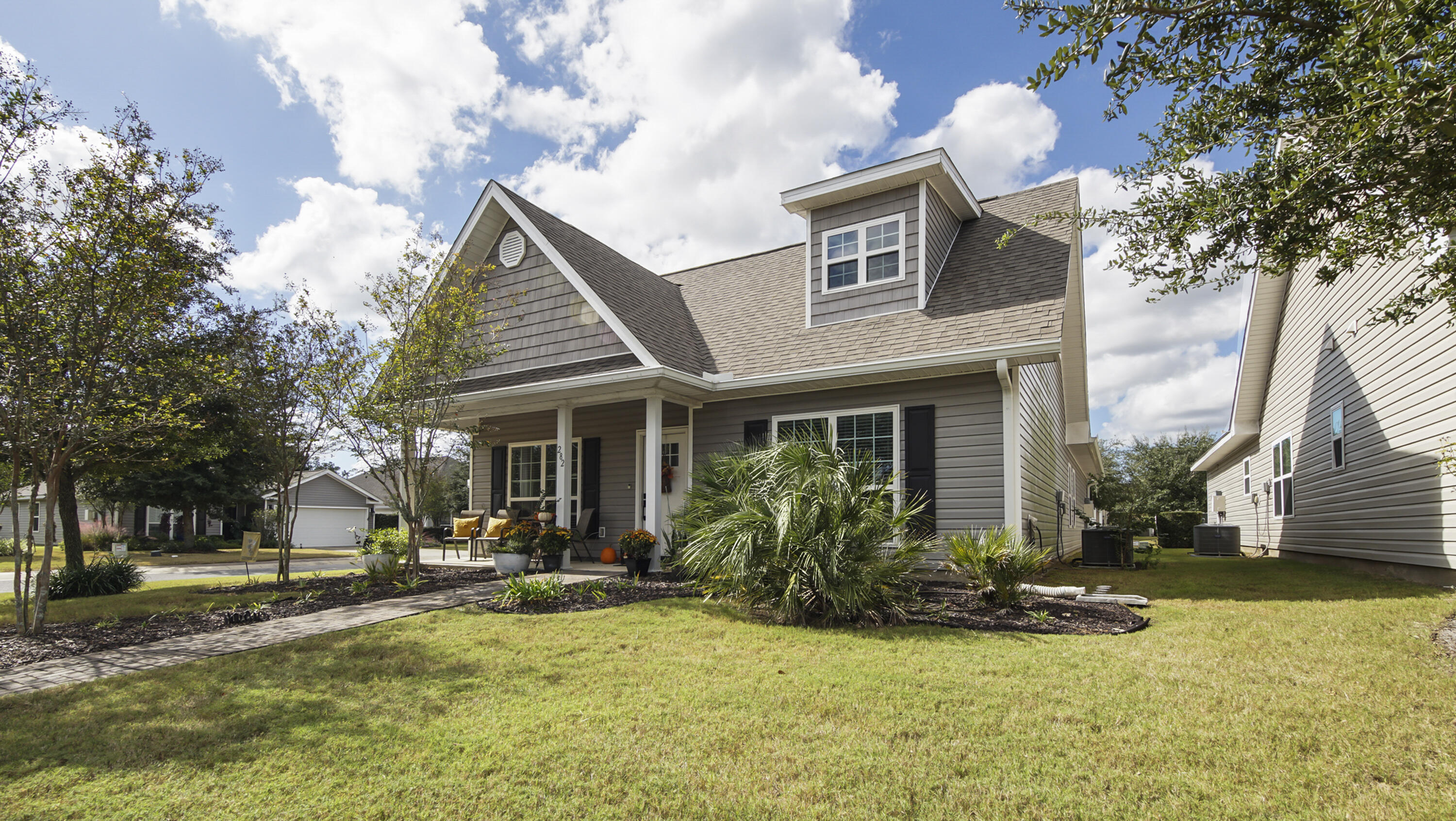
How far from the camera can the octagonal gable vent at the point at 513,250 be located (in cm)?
1170

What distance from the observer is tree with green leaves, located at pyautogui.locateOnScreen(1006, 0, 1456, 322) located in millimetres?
3348

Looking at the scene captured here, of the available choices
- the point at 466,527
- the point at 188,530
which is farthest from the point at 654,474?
the point at 188,530

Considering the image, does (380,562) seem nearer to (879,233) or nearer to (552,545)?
(552,545)

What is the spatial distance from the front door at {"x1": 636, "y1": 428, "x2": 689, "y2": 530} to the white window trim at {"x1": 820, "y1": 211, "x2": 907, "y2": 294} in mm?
3270

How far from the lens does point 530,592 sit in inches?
283

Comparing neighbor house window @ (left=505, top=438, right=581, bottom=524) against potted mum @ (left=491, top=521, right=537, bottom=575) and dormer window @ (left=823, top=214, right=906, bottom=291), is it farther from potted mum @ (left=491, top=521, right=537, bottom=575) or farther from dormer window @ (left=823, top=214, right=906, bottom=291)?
dormer window @ (left=823, top=214, right=906, bottom=291)

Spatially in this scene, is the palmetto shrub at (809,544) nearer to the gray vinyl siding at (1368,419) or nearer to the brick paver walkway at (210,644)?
the brick paver walkway at (210,644)

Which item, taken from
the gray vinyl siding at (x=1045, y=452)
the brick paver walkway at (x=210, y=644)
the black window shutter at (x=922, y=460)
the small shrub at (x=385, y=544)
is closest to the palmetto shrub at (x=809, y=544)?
the black window shutter at (x=922, y=460)

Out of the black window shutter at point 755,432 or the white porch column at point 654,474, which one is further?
the black window shutter at point 755,432

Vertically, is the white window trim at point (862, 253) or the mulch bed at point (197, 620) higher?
the white window trim at point (862, 253)

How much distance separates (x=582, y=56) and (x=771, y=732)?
9.00 m

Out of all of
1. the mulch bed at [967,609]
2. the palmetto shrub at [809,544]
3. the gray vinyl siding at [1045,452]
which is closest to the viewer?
the mulch bed at [967,609]

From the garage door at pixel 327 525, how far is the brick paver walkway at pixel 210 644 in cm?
2718

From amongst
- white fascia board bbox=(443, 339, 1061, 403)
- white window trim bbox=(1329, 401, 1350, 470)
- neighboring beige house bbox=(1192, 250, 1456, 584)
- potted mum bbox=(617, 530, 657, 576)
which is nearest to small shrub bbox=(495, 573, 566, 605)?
potted mum bbox=(617, 530, 657, 576)
